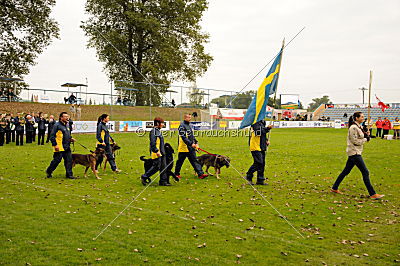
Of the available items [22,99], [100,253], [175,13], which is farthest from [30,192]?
[175,13]

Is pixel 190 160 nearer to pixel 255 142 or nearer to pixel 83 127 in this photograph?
pixel 255 142

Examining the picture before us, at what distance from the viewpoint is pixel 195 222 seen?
23.2 feet

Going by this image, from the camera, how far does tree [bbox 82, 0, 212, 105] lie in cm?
4347

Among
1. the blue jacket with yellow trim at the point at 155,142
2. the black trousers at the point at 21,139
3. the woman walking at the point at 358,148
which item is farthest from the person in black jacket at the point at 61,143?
Result: the black trousers at the point at 21,139

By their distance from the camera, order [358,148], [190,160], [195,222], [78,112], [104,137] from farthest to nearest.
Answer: [78,112] < [104,137] < [190,160] < [358,148] < [195,222]

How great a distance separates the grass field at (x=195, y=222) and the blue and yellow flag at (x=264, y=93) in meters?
2.06

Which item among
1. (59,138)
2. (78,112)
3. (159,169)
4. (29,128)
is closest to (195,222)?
(159,169)

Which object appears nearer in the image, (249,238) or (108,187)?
(249,238)

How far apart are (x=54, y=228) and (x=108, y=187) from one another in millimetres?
3812

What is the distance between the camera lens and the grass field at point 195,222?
17.9 feet

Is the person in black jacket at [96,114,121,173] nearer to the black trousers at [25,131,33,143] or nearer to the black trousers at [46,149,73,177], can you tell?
the black trousers at [46,149,73,177]

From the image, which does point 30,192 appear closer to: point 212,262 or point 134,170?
point 134,170

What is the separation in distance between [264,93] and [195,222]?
3.57m

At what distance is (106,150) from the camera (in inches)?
505
